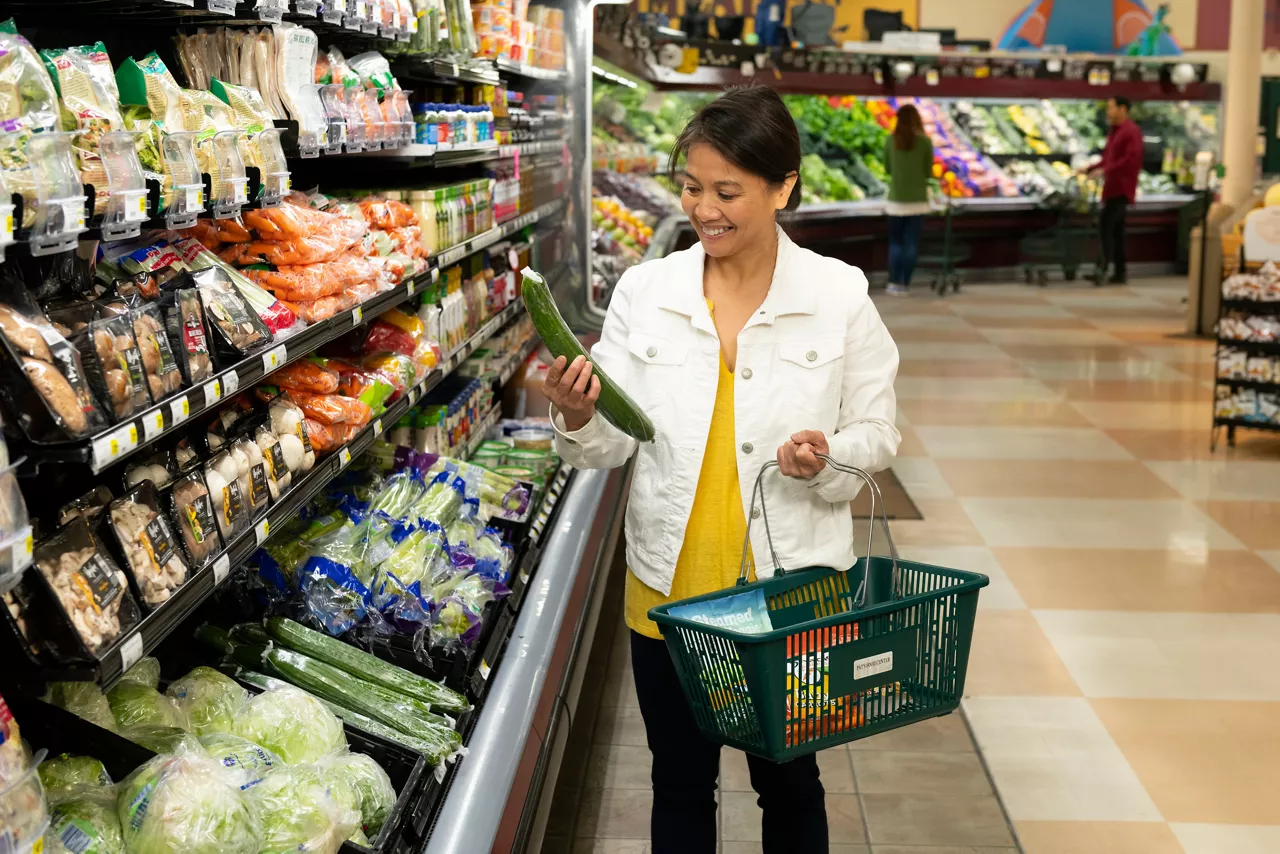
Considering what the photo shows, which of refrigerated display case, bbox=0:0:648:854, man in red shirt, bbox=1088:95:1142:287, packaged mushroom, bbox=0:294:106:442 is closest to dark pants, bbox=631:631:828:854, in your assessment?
refrigerated display case, bbox=0:0:648:854

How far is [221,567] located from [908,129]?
1164 cm

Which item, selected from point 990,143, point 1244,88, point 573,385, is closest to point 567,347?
point 573,385

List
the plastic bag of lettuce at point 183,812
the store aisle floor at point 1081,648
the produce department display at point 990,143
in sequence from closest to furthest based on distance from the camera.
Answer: the plastic bag of lettuce at point 183,812
the store aisle floor at point 1081,648
the produce department display at point 990,143

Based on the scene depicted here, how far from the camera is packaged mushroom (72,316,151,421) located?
172 centimetres

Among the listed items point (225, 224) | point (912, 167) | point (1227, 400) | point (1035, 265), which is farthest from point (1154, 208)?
point (225, 224)

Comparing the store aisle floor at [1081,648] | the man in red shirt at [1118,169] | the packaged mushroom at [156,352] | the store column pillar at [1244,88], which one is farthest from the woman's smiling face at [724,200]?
the man in red shirt at [1118,169]

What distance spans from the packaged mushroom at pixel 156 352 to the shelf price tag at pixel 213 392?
0.13ft

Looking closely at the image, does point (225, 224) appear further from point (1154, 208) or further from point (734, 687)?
point (1154, 208)

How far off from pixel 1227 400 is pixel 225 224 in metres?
5.82

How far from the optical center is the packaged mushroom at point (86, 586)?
1.63 m

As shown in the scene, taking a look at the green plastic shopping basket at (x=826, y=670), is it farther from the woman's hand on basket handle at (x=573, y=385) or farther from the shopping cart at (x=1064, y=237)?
the shopping cart at (x=1064, y=237)

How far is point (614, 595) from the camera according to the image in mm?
4859

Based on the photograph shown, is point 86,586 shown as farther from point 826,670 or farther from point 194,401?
point 826,670

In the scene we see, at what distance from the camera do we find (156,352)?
191cm
